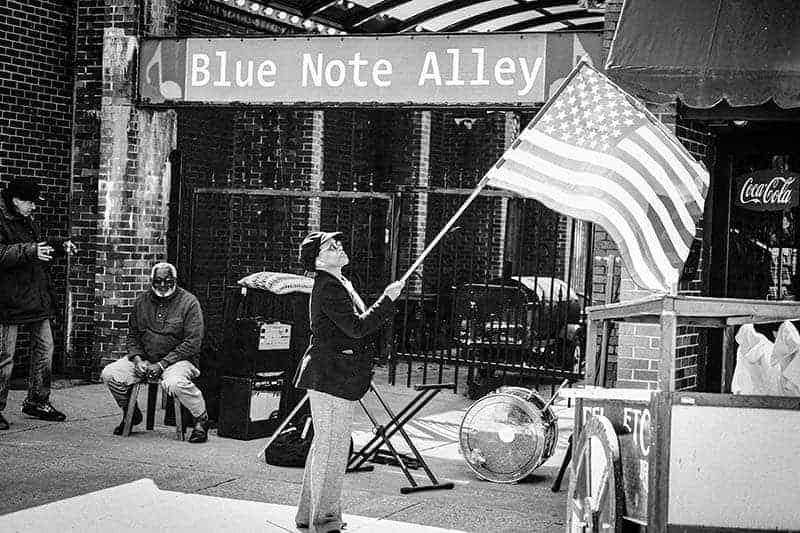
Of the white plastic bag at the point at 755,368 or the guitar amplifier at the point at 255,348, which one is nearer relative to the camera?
the white plastic bag at the point at 755,368

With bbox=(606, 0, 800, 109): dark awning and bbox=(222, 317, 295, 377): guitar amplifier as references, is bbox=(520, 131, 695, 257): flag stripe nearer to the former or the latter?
bbox=(606, 0, 800, 109): dark awning

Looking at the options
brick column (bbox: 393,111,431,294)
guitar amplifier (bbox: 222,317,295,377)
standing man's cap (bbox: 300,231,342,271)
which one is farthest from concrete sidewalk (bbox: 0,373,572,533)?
brick column (bbox: 393,111,431,294)

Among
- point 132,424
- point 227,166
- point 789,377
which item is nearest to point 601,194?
point 789,377

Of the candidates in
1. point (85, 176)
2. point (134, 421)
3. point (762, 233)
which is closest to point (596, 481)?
point (762, 233)

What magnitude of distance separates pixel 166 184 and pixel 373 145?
18.4 ft

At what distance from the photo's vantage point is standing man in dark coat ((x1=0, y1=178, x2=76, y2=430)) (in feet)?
31.1

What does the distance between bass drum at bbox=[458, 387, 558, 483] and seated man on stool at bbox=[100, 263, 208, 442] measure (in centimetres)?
235

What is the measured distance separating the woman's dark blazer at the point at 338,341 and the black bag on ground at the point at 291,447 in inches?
75.3

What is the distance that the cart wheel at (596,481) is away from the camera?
14.5 feet

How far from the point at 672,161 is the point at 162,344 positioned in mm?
4984

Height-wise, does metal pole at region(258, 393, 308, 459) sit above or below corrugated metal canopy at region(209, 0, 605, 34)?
below

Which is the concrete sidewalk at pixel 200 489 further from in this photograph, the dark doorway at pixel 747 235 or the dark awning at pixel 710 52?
the dark awning at pixel 710 52

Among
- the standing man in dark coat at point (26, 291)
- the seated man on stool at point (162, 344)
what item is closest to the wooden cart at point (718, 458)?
the seated man on stool at point (162, 344)

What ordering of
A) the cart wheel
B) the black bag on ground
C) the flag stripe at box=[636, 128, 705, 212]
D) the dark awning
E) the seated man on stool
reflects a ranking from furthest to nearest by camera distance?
the seated man on stool → the black bag on ground → the dark awning → the flag stripe at box=[636, 128, 705, 212] → the cart wheel
